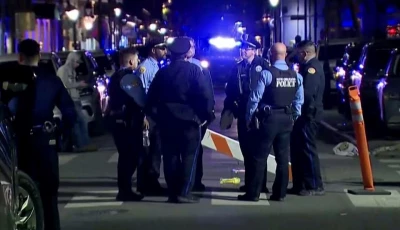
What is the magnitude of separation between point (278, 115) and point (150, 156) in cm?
187

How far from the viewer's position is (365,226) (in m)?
9.77

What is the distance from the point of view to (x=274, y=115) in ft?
36.3

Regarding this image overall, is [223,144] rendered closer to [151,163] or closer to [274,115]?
[151,163]

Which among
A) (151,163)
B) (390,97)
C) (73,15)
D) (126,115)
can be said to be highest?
(73,15)

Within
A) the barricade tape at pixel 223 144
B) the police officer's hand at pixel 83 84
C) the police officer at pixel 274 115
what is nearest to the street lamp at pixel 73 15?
the police officer's hand at pixel 83 84

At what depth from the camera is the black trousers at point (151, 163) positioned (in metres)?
11.8

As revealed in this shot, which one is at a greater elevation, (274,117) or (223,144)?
(274,117)

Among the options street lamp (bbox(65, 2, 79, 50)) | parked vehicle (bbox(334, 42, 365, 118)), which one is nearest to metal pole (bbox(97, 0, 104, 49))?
street lamp (bbox(65, 2, 79, 50))

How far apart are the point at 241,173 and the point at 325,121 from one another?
9.98 m

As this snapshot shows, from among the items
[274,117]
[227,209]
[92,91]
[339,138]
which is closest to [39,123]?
[227,209]

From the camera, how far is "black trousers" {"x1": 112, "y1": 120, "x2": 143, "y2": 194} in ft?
37.1

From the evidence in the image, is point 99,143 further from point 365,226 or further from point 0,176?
→ point 0,176

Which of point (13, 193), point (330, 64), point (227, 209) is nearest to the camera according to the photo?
point (13, 193)

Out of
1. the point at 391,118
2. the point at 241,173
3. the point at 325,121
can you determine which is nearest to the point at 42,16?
the point at 325,121
